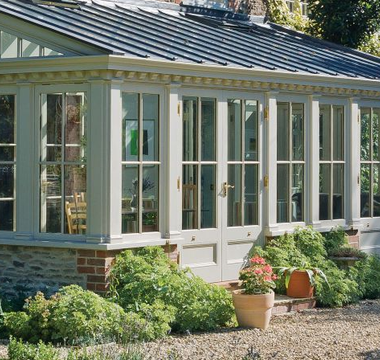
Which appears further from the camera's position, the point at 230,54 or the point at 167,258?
the point at 230,54

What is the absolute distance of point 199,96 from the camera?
1362cm

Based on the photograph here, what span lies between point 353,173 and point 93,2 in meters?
4.56

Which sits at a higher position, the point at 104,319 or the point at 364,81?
the point at 364,81

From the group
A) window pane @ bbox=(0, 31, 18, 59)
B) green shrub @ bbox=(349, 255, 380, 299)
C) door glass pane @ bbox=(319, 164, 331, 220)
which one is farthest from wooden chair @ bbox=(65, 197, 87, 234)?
door glass pane @ bbox=(319, 164, 331, 220)

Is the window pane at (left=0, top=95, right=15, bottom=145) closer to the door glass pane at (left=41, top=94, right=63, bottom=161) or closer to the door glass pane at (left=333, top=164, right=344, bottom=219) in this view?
the door glass pane at (left=41, top=94, right=63, bottom=161)

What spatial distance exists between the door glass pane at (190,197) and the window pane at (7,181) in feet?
6.97

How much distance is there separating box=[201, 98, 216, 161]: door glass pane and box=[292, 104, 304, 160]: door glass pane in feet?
5.49

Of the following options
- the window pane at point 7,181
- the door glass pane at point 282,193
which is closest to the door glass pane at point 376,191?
the door glass pane at point 282,193

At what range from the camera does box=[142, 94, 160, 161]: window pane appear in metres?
12.9

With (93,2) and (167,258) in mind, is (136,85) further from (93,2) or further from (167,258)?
(93,2)

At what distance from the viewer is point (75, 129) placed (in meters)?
12.7

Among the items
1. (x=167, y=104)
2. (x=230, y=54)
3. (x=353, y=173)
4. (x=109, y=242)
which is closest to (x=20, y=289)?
(x=109, y=242)

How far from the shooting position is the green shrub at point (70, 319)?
10688 mm

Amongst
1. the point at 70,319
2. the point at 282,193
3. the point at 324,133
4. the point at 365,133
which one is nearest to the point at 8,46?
the point at 70,319
